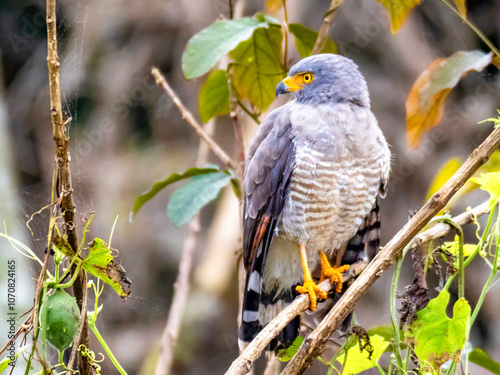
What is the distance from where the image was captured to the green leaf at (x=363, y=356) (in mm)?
917

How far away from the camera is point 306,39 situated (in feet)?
4.67

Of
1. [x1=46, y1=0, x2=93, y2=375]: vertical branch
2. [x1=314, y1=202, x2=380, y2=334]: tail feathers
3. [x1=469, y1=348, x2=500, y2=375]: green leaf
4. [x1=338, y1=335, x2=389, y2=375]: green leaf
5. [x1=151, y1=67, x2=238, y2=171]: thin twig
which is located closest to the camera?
[x1=46, y1=0, x2=93, y2=375]: vertical branch

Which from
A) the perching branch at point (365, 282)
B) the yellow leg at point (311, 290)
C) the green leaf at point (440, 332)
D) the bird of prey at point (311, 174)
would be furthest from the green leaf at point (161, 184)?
the green leaf at point (440, 332)

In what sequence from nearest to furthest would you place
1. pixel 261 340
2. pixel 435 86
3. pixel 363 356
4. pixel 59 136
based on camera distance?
pixel 59 136 < pixel 261 340 < pixel 363 356 < pixel 435 86

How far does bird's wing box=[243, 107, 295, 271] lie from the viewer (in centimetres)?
127

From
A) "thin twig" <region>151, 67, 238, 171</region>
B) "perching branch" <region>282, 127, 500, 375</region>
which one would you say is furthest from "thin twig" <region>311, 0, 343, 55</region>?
"perching branch" <region>282, 127, 500, 375</region>

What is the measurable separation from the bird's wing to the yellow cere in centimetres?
8

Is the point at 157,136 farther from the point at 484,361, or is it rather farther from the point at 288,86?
the point at 484,361

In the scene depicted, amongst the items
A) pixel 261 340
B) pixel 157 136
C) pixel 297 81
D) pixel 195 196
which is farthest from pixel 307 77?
pixel 157 136

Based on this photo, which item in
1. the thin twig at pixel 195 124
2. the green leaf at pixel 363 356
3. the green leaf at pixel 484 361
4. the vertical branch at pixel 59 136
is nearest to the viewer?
the vertical branch at pixel 59 136

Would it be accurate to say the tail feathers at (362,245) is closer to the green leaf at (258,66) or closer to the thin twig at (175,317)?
the green leaf at (258,66)

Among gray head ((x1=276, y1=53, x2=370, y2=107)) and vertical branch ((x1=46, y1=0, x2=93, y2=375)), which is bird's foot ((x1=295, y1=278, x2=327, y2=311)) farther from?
vertical branch ((x1=46, y1=0, x2=93, y2=375))

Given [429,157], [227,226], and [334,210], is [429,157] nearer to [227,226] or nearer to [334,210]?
[334,210]

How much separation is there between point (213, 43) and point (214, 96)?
217mm
